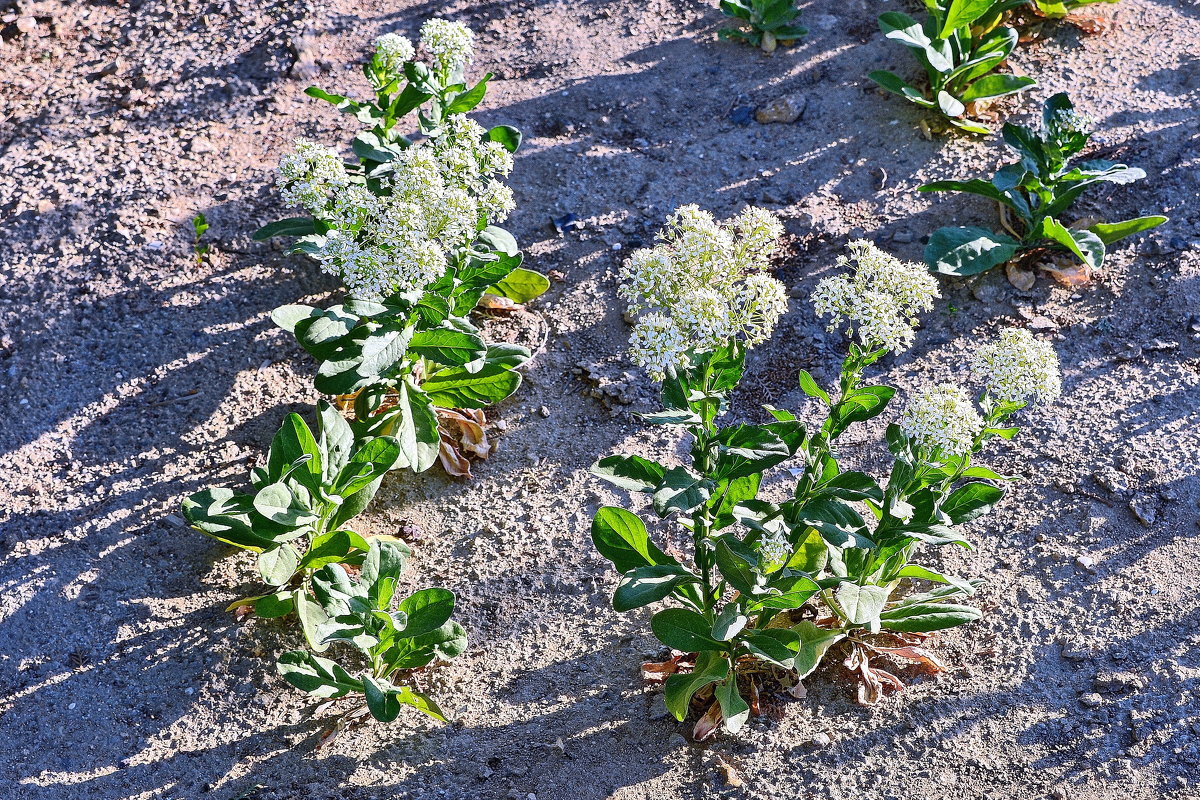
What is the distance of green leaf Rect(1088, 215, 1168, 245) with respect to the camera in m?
5.29

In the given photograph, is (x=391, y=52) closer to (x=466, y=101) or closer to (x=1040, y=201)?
(x=466, y=101)

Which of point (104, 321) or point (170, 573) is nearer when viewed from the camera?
point (170, 573)

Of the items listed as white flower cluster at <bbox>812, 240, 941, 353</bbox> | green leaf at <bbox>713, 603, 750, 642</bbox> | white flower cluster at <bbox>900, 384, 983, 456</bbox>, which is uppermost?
white flower cluster at <bbox>812, 240, 941, 353</bbox>

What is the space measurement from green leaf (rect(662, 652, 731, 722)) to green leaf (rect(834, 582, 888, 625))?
0.52m

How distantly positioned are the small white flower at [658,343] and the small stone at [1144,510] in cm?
259

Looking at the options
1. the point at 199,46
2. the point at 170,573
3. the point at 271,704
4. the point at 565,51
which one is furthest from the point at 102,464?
the point at 565,51

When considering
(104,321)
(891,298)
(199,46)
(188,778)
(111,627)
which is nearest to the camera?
(891,298)

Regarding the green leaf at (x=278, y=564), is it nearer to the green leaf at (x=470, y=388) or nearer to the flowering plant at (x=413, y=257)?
the flowering plant at (x=413, y=257)

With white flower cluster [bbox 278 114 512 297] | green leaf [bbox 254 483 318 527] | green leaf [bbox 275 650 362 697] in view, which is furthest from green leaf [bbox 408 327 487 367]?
green leaf [bbox 275 650 362 697]

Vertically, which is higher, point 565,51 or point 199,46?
point 199,46

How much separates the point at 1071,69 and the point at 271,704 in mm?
5949

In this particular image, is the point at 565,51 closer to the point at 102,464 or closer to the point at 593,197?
the point at 593,197

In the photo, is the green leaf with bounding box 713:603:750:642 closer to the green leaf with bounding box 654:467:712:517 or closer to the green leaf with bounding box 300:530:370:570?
the green leaf with bounding box 654:467:712:517

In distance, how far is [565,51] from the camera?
6.73 m
